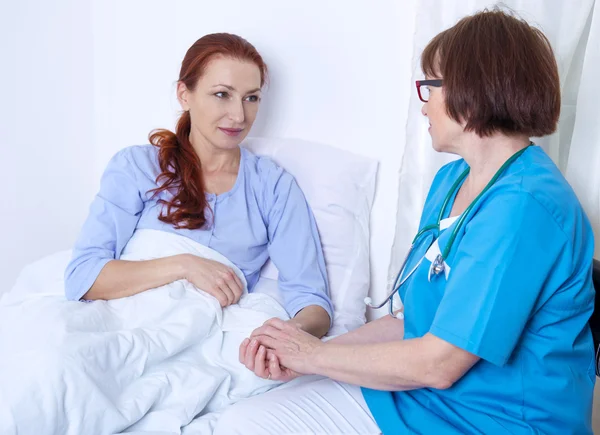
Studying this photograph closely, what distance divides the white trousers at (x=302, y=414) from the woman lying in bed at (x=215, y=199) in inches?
14.1

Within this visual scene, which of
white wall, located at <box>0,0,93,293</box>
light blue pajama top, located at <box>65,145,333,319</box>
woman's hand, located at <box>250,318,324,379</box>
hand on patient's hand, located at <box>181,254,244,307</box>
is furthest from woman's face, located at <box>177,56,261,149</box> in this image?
white wall, located at <box>0,0,93,293</box>

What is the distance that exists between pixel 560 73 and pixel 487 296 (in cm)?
80

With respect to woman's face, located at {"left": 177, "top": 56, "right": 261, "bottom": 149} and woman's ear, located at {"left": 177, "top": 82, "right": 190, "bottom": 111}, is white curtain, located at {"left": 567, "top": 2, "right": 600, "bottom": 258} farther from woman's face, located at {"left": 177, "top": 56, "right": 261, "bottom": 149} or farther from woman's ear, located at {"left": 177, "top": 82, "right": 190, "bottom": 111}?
woman's ear, located at {"left": 177, "top": 82, "right": 190, "bottom": 111}

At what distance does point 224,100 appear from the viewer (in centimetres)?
188

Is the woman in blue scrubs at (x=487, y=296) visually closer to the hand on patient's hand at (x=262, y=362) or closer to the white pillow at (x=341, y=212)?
the hand on patient's hand at (x=262, y=362)

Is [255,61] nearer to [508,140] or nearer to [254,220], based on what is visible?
[254,220]

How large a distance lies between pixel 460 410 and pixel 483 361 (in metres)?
0.10

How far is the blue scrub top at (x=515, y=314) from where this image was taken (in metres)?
1.06

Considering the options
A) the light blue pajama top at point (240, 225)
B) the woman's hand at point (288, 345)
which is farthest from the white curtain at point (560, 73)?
the woman's hand at point (288, 345)

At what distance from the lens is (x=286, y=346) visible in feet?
4.37

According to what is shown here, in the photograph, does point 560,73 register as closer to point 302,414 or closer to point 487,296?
point 487,296

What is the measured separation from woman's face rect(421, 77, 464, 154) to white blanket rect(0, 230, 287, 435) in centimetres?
64

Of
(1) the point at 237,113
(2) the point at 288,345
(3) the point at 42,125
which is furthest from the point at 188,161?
(3) the point at 42,125

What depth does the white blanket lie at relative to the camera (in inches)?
50.5
